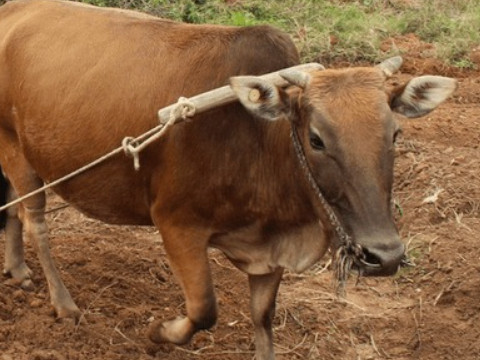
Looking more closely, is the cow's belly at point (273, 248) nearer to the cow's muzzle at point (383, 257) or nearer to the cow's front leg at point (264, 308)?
the cow's front leg at point (264, 308)

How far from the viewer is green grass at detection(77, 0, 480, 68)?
11016 mm

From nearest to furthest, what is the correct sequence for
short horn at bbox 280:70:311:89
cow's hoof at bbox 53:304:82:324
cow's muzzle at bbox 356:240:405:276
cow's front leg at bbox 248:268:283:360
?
cow's muzzle at bbox 356:240:405:276, short horn at bbox 280:70:311:89, cow's front leg at bbox 248:268:283:360, cow's hoof at bbox 53:304:82:324

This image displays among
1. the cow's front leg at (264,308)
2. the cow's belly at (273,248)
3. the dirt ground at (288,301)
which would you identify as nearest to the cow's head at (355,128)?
the cow's belly at (273,248)

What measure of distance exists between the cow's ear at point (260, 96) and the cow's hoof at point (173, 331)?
1.33 m

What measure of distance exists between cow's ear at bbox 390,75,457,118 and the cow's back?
0.67m

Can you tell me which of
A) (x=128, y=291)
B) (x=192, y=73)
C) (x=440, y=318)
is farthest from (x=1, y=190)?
(x=440, y=318)

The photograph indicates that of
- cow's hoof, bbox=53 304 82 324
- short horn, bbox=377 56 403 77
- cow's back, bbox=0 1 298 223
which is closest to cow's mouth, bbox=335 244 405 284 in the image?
short horn, bbox=377 56 403 77

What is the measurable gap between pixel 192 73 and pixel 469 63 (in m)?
6.81

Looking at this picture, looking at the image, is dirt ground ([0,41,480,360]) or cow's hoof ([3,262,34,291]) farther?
cow's hoof ([3,262,34,291])

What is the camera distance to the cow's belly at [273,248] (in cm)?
459

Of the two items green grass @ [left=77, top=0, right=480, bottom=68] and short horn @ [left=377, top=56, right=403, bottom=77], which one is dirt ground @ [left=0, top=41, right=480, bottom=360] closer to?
short horn @ [left=377, top=56, right=403, bottom=77]

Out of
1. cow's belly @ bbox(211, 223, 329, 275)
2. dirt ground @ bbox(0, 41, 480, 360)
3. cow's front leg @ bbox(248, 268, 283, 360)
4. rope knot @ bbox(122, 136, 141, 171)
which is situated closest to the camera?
rope knot @ bbox(122, 136, 141, 171)

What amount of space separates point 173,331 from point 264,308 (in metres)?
0.48

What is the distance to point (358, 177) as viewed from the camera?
3.87 metres
